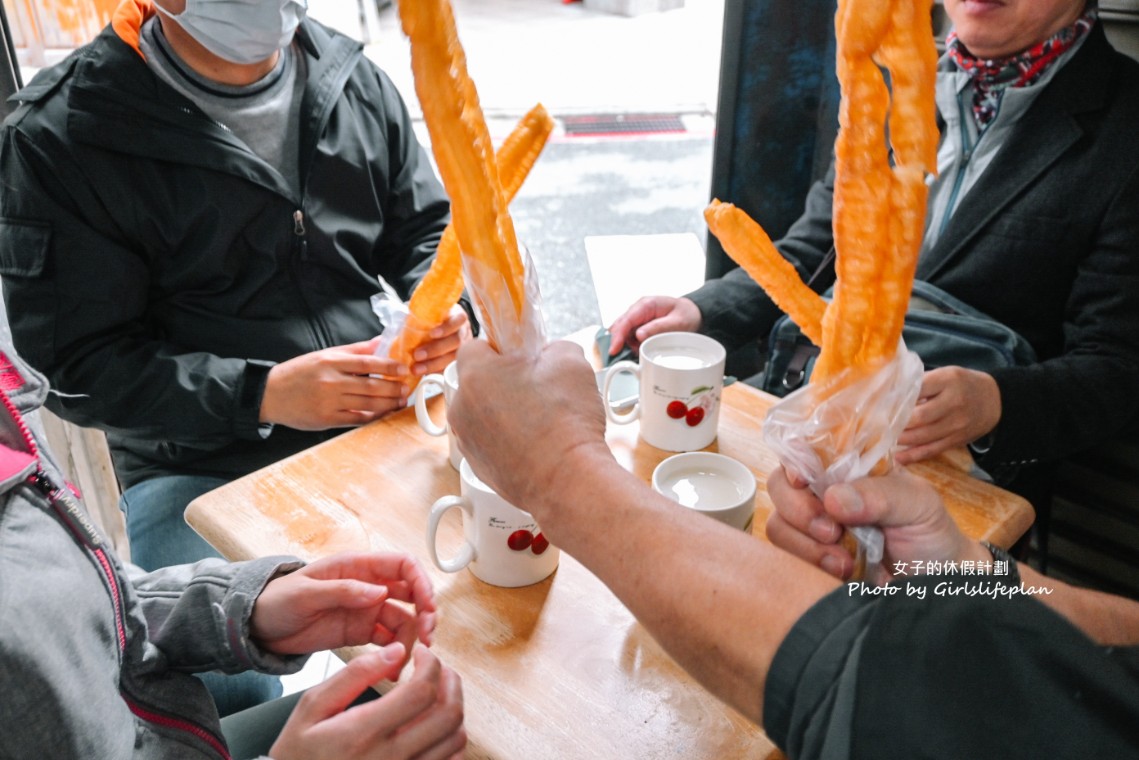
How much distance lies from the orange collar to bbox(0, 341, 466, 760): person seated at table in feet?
2.35

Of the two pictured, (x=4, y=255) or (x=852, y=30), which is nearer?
(x=852, y=30)

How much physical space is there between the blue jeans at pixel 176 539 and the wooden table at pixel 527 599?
1.01ft

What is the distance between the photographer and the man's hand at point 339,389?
1.32 m

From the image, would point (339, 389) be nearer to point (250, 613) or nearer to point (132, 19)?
point (250, 613)

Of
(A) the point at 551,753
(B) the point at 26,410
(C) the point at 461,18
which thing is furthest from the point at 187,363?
(C) the point at 461,18

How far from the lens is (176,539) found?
1408 millimetres

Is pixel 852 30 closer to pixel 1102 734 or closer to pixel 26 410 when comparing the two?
pixel 1102 734

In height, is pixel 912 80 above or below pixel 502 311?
above

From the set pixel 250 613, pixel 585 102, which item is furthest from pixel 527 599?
pixel 585 102

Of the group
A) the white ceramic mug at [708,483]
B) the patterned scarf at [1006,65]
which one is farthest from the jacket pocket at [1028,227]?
the white ceramic mug at [708,483]

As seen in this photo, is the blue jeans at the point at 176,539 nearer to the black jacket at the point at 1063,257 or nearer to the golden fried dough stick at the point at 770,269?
the golden fried dough stick at the point at 770,269

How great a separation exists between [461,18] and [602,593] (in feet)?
22.9

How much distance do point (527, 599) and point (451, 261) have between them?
449 millimetres

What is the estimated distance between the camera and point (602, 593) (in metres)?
0.99
